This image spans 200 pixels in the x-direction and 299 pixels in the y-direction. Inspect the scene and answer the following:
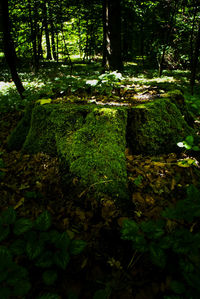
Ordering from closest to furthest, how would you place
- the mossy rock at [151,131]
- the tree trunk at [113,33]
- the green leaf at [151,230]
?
the green leaf at [151,230] < the mossy rock at [151,131] < the tree trunk at [113,33]

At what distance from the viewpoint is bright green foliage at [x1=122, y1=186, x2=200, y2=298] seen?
120 centimetres

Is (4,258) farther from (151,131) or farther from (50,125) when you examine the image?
(151,131)

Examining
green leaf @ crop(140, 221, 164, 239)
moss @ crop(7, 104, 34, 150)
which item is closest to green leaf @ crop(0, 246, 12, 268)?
green leaf @ crop(140, 221, 164, 239)

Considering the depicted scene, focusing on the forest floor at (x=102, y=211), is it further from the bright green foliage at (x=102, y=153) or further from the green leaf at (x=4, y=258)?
the green leaf at (x=4, y=258)

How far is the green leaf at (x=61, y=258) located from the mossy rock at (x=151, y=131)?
2.15 m

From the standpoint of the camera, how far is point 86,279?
1516mm

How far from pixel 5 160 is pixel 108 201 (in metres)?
2.21

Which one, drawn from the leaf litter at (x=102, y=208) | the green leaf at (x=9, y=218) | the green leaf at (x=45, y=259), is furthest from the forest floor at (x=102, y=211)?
the green leaf at (x=9, y=218)

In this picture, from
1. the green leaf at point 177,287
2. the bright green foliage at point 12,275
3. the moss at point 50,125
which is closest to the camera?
the bright green foliage at point 12,275

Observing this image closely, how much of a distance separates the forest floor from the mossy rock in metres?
0.18

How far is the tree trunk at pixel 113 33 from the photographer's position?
289 inches

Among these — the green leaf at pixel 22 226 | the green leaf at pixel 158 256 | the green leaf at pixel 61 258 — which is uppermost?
the green leaf at pixel 22 226

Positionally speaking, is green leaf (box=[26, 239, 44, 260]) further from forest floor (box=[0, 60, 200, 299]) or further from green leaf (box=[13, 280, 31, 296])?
forest floor (box=[0, 60, 200, 299])

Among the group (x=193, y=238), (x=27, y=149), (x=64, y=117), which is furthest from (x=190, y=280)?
(x=27, y=149)
